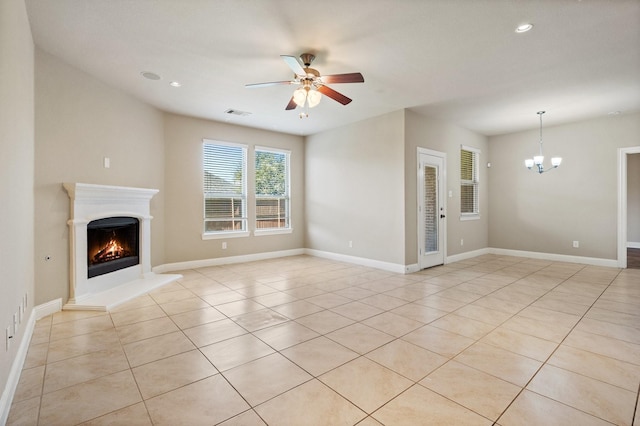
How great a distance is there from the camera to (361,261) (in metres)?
6.04

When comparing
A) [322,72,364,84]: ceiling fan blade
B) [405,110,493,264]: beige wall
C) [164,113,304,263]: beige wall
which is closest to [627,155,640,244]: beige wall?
[405,110,493,264]: beige wall

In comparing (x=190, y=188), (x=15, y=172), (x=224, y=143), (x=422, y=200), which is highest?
(x=224, y=143)

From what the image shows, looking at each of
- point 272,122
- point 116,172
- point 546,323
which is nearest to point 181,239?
point 116,172

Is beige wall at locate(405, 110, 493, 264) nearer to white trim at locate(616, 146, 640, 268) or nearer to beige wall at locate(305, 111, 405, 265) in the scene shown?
beige wall at locate(305, 111, 405, 265)

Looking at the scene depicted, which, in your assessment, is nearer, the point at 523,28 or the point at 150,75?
the point at 523,28

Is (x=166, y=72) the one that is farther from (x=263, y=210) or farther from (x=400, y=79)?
(x=263, y=210)

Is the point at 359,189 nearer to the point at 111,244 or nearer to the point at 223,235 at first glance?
the point at 223,235

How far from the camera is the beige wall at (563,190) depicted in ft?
18.8

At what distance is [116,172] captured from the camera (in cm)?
436

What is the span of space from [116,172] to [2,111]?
2648 millimetres

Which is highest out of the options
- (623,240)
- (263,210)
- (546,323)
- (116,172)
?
(116,172)

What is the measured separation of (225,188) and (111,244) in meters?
2.36

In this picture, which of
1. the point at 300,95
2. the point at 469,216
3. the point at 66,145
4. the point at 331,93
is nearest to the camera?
the point at 300,95

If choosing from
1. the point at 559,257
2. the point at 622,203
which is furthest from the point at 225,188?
the point at 622,203
